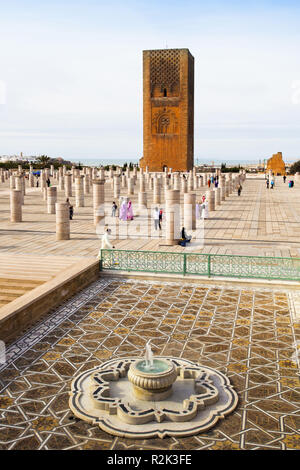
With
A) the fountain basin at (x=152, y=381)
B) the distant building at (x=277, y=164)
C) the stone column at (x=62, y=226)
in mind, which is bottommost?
the fountain basin at (x=152, y=381)

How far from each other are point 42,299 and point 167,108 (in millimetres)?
47270

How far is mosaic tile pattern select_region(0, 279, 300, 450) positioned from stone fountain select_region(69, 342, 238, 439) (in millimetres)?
105

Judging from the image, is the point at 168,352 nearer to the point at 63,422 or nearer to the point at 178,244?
the point at 63,422

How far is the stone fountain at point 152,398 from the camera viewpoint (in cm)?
434

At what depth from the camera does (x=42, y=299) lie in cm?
726

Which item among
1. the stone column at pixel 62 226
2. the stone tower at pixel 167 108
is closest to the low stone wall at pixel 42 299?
the stone column at pixel 62 226

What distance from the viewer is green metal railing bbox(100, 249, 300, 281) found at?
29.0 ft

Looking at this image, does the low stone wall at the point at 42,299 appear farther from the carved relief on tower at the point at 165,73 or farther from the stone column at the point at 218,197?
the carved relief on tower at the point at 165,73

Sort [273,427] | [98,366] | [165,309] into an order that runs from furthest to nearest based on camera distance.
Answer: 1. [165,309]
2. [98,366]
3. [273,427]

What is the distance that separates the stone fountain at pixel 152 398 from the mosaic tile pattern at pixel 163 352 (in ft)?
0.34

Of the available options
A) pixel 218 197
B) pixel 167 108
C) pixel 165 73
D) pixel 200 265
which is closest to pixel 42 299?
pixel 200 265

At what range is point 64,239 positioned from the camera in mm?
13742
